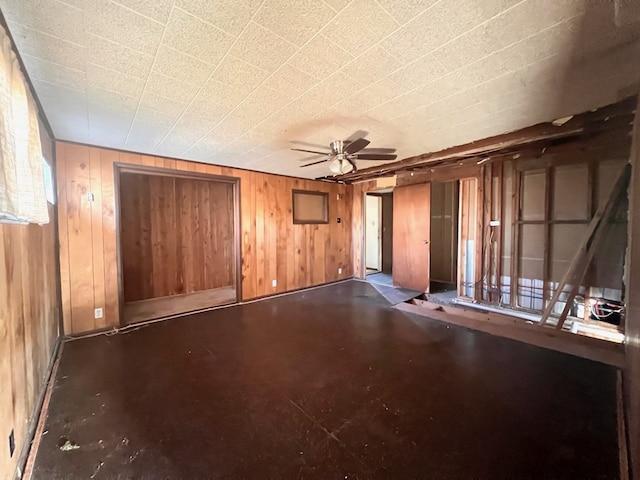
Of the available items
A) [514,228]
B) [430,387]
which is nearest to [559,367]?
[430,387]

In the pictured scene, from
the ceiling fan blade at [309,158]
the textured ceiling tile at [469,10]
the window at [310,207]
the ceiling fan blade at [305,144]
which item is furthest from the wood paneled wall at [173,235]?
the textured ceiling tile at [469,10]

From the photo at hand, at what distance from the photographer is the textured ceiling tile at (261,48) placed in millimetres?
1401

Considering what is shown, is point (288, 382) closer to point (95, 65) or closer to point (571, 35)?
point (95, 65)

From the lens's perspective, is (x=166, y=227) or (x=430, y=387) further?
(x=166, y=227)

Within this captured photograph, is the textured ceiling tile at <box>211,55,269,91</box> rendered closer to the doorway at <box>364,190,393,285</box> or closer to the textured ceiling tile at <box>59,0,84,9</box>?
the textured ceiling tile at <box>59,0,84,9</box>

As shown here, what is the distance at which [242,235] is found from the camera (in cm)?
455

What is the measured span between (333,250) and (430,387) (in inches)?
162

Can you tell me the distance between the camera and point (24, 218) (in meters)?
1.17

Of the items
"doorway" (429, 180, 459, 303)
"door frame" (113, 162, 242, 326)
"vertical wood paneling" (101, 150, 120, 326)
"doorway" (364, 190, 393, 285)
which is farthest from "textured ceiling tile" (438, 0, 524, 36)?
"doorway" (364, 190, 393, 285)

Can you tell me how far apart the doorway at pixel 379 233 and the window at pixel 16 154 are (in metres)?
6.48

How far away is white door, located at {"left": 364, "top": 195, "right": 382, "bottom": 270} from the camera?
7.29 meters

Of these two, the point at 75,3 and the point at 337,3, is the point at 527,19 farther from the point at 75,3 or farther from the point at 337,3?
the point at 75,3

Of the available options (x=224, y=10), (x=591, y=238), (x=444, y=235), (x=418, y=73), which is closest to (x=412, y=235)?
(x=444, y=235)

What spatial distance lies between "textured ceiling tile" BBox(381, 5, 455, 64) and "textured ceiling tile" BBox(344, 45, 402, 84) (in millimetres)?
43
